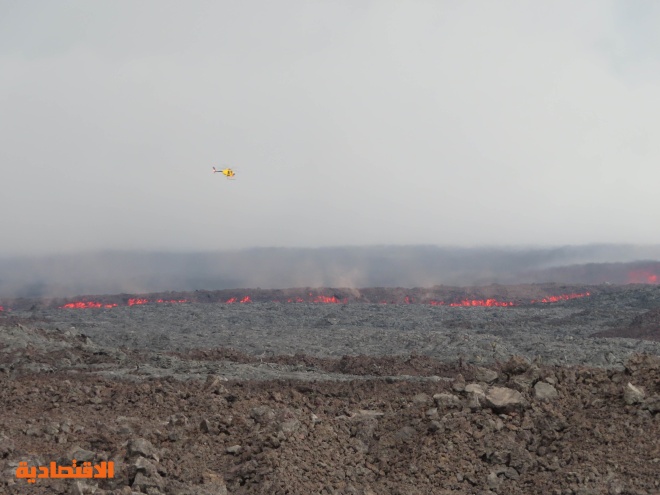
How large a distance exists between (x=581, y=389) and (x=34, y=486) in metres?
8.41

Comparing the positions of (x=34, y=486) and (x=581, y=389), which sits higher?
(x=581, y=389)

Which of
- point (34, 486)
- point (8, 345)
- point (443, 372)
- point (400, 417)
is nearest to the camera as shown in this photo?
point (34, 486)

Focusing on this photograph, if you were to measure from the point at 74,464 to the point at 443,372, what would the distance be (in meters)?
15.1

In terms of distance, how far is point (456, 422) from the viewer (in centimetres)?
1216

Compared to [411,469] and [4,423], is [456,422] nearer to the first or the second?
[411,469]

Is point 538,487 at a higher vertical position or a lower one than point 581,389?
lower

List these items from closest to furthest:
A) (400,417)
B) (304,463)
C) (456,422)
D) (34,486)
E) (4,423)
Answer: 1. (34,486)
2. (304,463)
3. (456,422)
4. (400,417)
5. (4,423)

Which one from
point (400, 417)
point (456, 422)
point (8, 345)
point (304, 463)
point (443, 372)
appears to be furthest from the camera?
point (8, 345)

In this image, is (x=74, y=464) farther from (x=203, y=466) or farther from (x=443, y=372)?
(x=443, y=372)

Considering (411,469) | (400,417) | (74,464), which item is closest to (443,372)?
(400,417)

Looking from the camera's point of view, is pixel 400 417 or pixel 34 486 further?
pixel 400 417

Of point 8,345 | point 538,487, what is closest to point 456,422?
point 538,487

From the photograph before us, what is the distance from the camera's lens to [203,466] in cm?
1149

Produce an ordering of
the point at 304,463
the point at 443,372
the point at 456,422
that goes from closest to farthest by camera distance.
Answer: the point at 304,463 < the point at 456,422 < the point at 443,372
